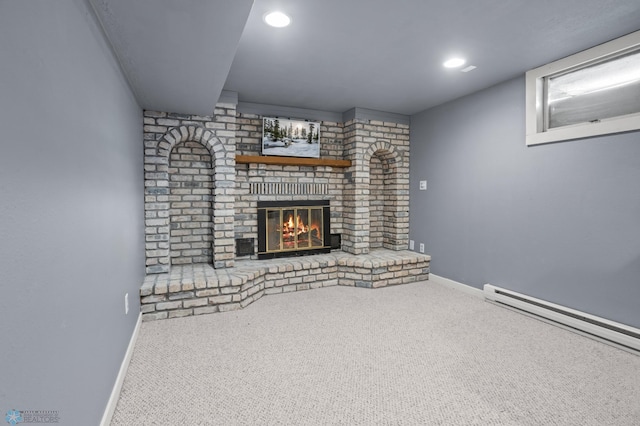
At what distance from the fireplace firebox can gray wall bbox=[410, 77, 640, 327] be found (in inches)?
54.1

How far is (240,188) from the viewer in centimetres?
415

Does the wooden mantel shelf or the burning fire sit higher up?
the wooden mantel shelf

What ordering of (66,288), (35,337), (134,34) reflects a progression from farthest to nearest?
1. (134,34)
2. (66,288)
3. (35,337)

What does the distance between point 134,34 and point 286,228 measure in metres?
2.94

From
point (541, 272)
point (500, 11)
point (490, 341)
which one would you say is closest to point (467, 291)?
point (541, 272)

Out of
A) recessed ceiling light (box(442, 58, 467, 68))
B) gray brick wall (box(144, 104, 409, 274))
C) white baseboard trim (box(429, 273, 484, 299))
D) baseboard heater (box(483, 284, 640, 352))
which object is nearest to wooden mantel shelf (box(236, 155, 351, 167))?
gray brick wall (box(144, 104, 409, 274))

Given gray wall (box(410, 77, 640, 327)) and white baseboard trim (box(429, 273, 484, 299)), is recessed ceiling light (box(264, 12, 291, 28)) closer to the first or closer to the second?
gray wall (box(410, 77, 640, 327))

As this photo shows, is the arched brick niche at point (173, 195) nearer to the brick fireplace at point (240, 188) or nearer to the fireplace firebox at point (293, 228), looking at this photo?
the brick fireplace at point (240, 188)

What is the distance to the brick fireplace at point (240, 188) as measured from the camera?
11.1 feet

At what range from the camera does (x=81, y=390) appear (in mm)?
1271

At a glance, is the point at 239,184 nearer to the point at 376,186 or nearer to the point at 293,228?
the point at 293,228

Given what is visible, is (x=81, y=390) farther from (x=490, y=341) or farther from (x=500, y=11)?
(x=500, y=11)

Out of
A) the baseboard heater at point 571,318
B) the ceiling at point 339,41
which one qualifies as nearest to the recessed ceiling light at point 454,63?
the ceiling at point 339,41

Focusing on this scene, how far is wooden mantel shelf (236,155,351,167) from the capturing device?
398 cm
